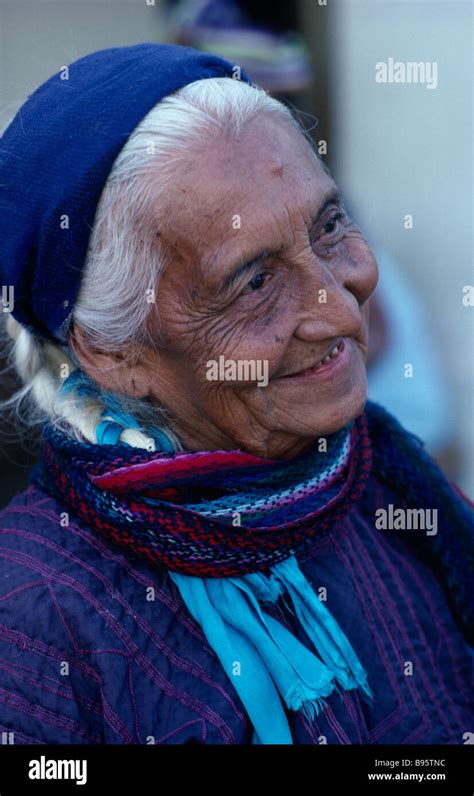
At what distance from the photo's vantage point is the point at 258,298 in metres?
1.83

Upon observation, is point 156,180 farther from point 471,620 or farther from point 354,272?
point 471,620

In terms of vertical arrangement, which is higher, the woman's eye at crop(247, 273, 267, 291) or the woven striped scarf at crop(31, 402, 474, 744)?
the woman's eye at crop(247, 273, 267, 291)

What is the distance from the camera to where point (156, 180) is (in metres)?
1.77

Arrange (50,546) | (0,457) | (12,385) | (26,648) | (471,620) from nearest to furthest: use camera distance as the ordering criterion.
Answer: (26,648), (50,546), (471,620), (12,385), (0,457)

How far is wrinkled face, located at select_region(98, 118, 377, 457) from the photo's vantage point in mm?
1770

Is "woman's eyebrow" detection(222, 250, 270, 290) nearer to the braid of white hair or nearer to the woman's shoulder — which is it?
the braid of white hair

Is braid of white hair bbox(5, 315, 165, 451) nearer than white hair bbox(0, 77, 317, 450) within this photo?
No

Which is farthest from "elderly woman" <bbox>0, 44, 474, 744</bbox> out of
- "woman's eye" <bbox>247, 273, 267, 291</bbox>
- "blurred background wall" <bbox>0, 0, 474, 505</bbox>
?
"blurred background wall" <bbox>0, 0, 474, 505</bbox>

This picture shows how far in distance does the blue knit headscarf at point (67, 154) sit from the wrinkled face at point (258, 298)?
5.9 inches

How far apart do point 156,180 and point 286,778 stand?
1.15 metres

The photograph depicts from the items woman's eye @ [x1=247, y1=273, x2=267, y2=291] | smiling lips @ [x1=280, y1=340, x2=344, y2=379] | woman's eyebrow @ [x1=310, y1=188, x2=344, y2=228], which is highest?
woman's eyebrow @ [x1=310, y1=188, x2=344, y2=228]

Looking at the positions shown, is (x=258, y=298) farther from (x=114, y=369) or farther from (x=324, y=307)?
(x=114, y=369)

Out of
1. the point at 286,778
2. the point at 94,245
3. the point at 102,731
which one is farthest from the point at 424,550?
the point at 94,245

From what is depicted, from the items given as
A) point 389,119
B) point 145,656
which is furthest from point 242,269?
point 389,119
